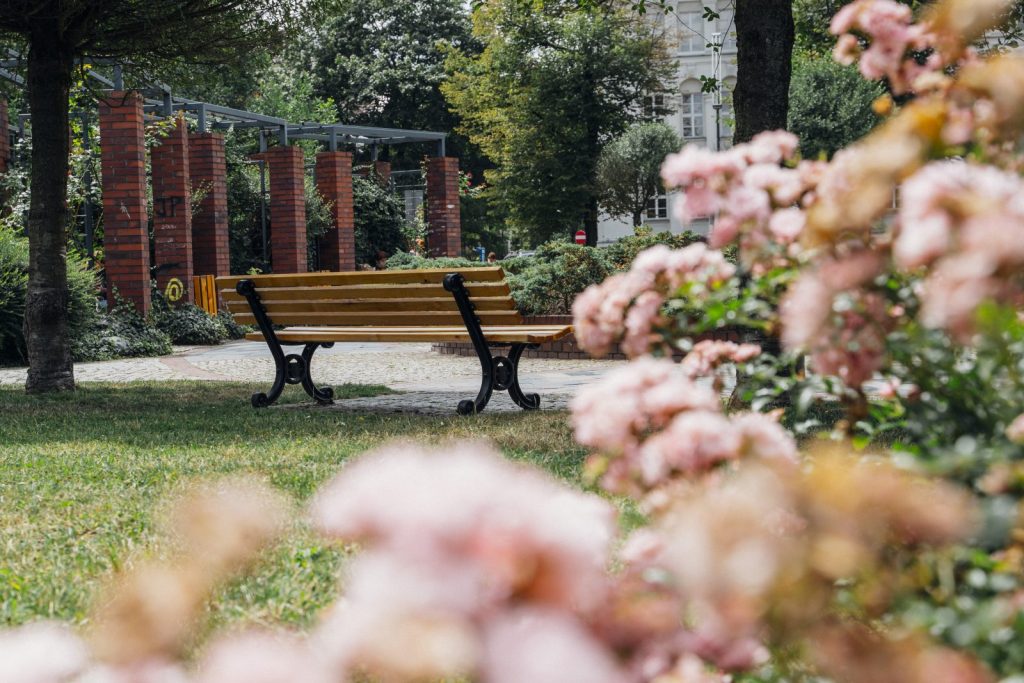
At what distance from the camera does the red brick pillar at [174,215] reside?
19125mm

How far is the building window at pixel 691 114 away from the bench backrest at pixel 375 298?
179 feet

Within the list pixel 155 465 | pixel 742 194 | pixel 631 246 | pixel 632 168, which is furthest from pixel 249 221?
pixel 742 194

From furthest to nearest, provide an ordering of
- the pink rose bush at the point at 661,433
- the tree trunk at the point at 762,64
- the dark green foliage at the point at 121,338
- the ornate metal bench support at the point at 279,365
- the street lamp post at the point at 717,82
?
the dark green foliage at the point at 121,338, the street lamp post at the point at 717,82, the ornate metal bench support at the point at 279,365, the tree trunk at the point at 762,64, the pink rose bush at the point at 661,433

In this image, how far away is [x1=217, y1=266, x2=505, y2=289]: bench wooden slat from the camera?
7863mm

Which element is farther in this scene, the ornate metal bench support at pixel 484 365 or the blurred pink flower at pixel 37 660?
the ornate metal bench support at pixel 484 365

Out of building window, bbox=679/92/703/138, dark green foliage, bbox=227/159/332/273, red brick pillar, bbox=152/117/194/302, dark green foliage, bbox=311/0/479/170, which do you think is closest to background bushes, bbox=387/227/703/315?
red brick pillar, bbox=152/117/194/302

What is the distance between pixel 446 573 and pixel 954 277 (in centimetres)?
53

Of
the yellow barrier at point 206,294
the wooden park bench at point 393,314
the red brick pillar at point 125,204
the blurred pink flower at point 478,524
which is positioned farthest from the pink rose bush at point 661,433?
the yellow barrier at point 206,294

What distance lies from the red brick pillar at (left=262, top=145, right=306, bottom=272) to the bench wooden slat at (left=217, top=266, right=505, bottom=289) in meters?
13.6

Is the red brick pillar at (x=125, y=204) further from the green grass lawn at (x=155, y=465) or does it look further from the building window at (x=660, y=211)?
the building window at (x=660, y=211)

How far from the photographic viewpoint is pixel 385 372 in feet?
40.5

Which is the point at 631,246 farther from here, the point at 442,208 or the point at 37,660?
the point at 37,660

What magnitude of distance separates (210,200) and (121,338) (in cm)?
553

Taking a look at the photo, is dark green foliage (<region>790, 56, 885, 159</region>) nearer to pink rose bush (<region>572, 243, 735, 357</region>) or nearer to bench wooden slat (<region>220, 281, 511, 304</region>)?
bench wooden slat (<region>220, 281, 511, 304</region>)
